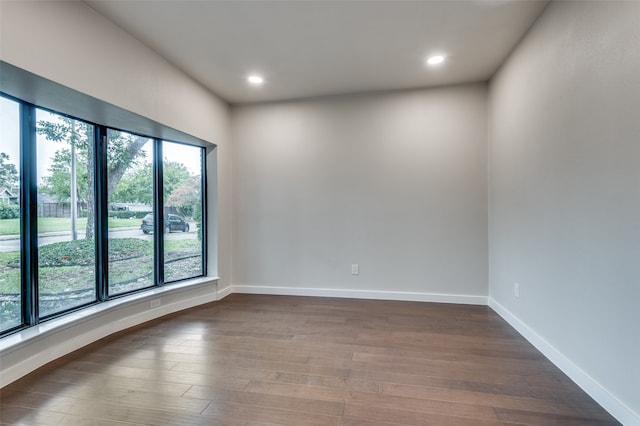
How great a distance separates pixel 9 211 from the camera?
2039 mm

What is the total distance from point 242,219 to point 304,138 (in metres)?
1.40

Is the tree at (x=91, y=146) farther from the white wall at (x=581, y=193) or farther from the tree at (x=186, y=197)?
the white wall at (x=581, y=193)

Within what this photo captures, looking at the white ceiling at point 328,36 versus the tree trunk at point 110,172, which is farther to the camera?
the tree trunk at point 110,172

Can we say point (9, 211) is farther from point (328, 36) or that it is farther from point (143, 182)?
point (328, 36)

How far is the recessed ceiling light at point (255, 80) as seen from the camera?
10.3 feet

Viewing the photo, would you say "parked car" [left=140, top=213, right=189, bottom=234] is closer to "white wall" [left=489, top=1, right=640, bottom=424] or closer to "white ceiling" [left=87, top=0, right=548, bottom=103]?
"white ceiling" [left=87, top=0, right=548, bottom=103]

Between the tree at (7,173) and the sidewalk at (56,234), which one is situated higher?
the tree at (7,173)

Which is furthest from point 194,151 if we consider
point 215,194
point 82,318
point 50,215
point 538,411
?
point 538,411

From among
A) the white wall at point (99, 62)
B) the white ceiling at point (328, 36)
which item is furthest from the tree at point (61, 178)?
the white ceiling at point (328, 36)

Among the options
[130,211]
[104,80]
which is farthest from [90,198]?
[104,80]

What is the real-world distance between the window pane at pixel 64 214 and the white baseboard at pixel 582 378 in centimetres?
382

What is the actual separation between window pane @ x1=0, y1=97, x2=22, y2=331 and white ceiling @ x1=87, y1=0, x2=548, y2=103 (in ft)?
3.36

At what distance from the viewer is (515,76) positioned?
8.63 ft

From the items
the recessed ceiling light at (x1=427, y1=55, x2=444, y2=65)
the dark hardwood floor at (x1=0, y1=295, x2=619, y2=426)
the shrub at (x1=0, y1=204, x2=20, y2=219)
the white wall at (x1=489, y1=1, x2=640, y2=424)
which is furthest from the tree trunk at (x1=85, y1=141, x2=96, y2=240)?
the white wall at (x1=489, y1=1, x2=640, y2=424)
